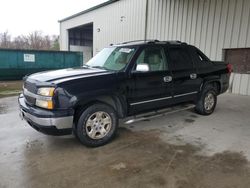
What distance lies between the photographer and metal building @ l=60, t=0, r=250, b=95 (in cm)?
805

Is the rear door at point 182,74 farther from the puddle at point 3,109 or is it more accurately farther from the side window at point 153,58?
the puddle at point 3,109

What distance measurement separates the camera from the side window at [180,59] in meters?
4.35

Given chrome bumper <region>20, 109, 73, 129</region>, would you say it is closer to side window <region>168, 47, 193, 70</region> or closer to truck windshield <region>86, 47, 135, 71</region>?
truck windshield <region>86, 47, 135, 71</region>

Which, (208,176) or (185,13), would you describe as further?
(185,13)

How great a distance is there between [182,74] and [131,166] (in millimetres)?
2342

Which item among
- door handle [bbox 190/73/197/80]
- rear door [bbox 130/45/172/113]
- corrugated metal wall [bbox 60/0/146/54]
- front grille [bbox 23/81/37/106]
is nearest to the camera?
front grille [bbox 23/81/37/106]

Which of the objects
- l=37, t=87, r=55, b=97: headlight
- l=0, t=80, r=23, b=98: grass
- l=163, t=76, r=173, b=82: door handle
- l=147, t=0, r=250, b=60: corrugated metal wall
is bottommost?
l=0, t=80, r=23, b=98: grass

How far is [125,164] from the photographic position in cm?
293

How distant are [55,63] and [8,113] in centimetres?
918

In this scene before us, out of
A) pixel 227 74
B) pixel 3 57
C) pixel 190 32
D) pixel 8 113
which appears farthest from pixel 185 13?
pixel 3 57

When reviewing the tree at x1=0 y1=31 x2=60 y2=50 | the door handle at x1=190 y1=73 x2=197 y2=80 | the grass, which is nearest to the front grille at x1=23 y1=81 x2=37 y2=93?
the door handle at x1=190 y1=73 x2=197 y2=80

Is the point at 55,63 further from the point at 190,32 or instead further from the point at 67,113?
the point at 67,113

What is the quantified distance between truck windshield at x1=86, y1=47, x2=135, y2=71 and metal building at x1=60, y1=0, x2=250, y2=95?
19.3 feet

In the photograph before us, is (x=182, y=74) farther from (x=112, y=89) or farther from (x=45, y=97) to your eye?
(x=45, y=97)
